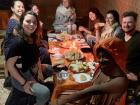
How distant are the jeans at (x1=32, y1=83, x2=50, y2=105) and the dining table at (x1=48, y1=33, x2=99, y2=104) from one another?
4.8 inches

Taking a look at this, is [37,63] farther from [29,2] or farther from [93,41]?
[29,2]

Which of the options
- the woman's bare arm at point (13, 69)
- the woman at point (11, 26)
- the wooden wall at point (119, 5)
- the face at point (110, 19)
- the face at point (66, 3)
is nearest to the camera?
the woman's bare arm at point (13, 69)

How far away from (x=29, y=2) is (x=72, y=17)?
1673 millimetres

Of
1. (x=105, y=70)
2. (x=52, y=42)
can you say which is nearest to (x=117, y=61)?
(x=105, y=70)

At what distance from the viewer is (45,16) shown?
8445mm

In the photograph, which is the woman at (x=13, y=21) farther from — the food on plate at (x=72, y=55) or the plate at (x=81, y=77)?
the plate at (x=81, y=77)

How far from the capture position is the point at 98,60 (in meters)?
2.41

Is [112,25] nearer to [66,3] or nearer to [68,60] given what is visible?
[68,60]

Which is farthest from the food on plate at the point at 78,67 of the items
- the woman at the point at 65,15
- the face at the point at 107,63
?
the woman at the point at 65,15

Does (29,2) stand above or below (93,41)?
above

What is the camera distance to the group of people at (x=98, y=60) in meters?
2.31

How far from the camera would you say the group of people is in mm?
2312

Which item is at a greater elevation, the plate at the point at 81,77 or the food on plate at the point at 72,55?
the food on plate at the point at 72,55

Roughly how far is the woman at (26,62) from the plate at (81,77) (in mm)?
431
